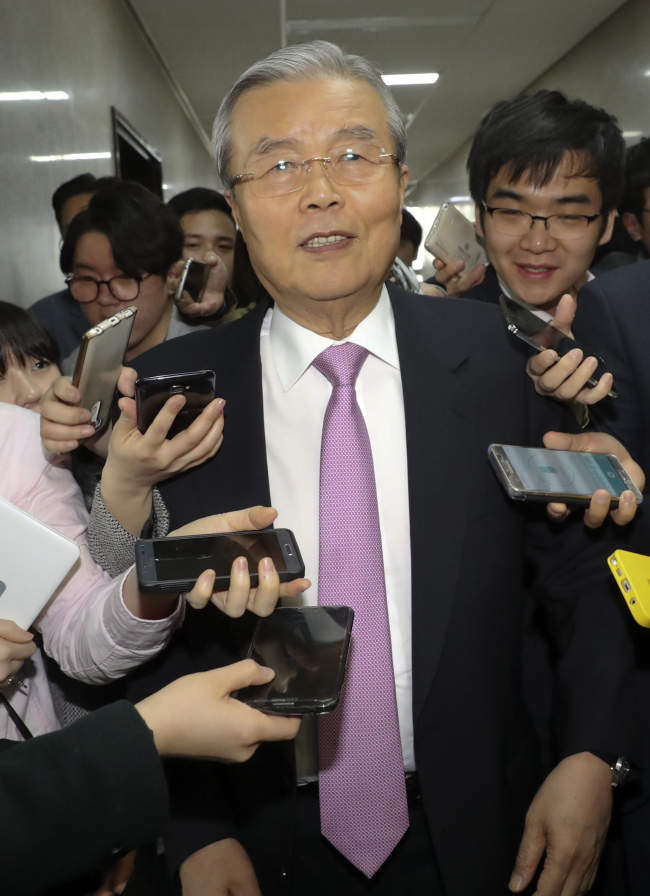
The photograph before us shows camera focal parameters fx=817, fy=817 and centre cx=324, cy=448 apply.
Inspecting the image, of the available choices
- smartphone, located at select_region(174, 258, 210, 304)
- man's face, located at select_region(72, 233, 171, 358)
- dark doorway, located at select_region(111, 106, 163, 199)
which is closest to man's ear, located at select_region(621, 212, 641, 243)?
smartphone, located at select_region(174, 258, 210, 304)

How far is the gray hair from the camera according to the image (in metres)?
1.42

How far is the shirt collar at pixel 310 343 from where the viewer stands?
1464mm

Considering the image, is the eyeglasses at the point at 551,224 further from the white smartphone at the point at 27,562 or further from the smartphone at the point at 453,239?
the white smartphone at the point at 27,562

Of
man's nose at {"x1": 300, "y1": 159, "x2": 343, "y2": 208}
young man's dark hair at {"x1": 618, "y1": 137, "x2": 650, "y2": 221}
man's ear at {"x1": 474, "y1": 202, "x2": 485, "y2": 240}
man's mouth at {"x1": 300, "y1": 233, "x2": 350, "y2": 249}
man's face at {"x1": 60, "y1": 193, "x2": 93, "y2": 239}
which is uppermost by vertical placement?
man's face at {"x1": 60, "y1": 193, "x2": 93, "y2": 239}

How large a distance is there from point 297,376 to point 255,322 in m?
0.16

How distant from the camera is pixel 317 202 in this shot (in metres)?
1.39

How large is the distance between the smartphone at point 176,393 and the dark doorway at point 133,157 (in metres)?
5.13

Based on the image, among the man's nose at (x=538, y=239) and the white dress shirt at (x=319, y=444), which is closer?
the white dress shirt at (x=319, y=444)

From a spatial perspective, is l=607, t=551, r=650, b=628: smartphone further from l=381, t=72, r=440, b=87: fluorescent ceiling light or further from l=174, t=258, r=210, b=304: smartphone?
l=381, t=72, r=440, b=87: fluorescent ceiling light

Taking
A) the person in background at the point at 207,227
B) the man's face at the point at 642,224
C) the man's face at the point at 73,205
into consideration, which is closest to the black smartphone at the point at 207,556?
the man's face at the point at 642,224

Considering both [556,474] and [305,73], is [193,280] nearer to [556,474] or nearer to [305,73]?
[305,73]

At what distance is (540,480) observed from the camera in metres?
1.28

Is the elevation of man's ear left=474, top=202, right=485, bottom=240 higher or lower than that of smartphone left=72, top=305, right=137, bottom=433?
higher

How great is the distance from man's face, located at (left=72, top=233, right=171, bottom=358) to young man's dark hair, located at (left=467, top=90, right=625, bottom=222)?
1038 millimetres
